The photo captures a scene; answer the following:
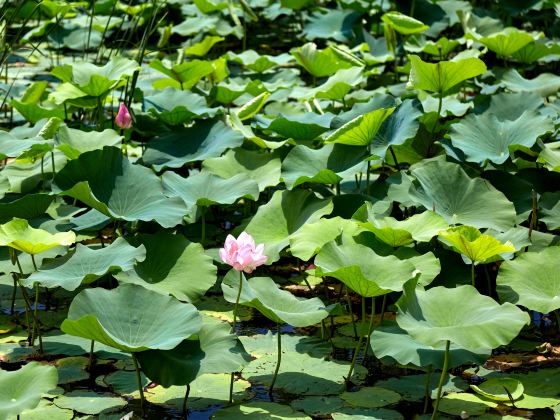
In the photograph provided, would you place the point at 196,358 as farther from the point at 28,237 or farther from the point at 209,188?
the point at 209,188

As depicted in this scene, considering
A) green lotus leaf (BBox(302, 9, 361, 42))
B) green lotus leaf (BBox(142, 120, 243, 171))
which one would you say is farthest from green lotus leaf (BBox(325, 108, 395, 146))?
green lotus leaf (BBox(302, 9, 361, 42))

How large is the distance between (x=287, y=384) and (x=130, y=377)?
41 centimetres

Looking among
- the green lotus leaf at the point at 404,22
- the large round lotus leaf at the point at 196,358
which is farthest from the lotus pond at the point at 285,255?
the green lotus leaf at the point at 404,22

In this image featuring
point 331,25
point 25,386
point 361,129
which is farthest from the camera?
point 331,25

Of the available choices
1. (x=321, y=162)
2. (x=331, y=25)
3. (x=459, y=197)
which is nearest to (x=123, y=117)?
(x=321, y=162)

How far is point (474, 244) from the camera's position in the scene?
232 cm

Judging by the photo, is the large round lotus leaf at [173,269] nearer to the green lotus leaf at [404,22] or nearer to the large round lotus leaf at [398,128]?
the large round lotus leaf at [398,128]

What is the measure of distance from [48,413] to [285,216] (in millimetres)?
1023

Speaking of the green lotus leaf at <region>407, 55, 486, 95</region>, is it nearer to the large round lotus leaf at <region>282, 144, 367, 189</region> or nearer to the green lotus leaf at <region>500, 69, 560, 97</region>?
the large round lotus leaf at <region>282, 144, 367, 189</region>

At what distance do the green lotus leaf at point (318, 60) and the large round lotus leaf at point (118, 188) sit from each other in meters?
1.46

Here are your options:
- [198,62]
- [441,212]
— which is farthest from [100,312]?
[198,62]

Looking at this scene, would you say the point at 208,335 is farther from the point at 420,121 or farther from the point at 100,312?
the point at 420,121

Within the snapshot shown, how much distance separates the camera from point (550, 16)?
5738 mm

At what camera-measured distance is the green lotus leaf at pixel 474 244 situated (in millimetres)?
2303
